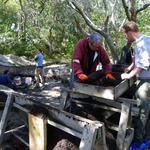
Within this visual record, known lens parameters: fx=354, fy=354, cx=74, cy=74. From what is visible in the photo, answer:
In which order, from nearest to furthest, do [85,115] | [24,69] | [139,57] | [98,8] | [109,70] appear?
[139,57] → [85,115] → [109,70] → [24,69] → [98,8]

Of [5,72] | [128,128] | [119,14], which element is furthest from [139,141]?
[119,14]

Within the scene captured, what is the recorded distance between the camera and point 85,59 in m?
6.18

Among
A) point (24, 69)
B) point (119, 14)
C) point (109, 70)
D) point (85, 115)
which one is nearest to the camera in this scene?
point (85, 115)

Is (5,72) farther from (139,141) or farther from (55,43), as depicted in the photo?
(55,43)

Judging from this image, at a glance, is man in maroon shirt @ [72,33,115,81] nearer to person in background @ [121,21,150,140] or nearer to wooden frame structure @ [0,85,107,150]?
person in background @ [121,21,150,140]

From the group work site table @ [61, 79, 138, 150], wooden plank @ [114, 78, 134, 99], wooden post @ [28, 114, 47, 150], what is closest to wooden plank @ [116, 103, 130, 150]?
work site table @ [61, 79, 138, 150]

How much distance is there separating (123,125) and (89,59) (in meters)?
1.46

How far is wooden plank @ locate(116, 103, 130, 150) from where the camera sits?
17.4 feet

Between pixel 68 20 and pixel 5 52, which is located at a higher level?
pixel 68 20

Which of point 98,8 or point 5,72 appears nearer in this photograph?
point 5,72

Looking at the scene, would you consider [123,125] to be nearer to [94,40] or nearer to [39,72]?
[94,40]

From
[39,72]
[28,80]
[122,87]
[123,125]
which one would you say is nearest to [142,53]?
[122,87]

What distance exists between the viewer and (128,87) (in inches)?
231

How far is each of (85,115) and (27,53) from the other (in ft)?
75.9
